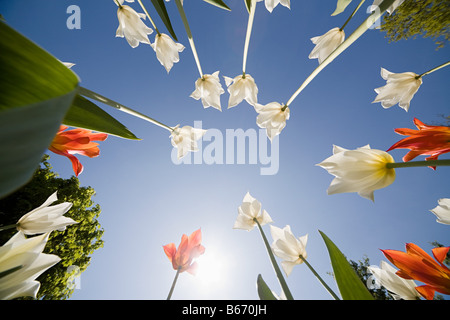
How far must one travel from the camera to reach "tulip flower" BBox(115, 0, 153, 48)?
593 millimetres

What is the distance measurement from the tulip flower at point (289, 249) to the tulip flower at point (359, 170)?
0.66 ft

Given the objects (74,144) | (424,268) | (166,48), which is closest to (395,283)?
(424,268)

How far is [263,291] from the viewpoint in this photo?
0.89 feet

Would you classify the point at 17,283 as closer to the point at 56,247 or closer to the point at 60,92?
the point at 60,92

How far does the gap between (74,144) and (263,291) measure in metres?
0.44

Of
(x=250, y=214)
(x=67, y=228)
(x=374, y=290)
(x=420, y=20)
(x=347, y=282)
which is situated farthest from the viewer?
(x=67, y=228)

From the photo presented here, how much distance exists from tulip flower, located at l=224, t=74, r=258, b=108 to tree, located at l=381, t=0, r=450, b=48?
345cm

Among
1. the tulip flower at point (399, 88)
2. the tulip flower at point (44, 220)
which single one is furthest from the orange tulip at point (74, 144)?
the tulip flower at point (399, 88)

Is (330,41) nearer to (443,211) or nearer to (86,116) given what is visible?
(443,211)

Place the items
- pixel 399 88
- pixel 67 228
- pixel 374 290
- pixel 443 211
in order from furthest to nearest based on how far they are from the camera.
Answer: pixel 67 228, pixel 374 290, pixel 399 88, pixel 443 211

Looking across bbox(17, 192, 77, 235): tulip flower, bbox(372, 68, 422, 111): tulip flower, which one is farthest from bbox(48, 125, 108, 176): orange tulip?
bbox(372, 68, 422, 111): tulip flower

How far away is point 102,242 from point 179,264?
5.33 metres
